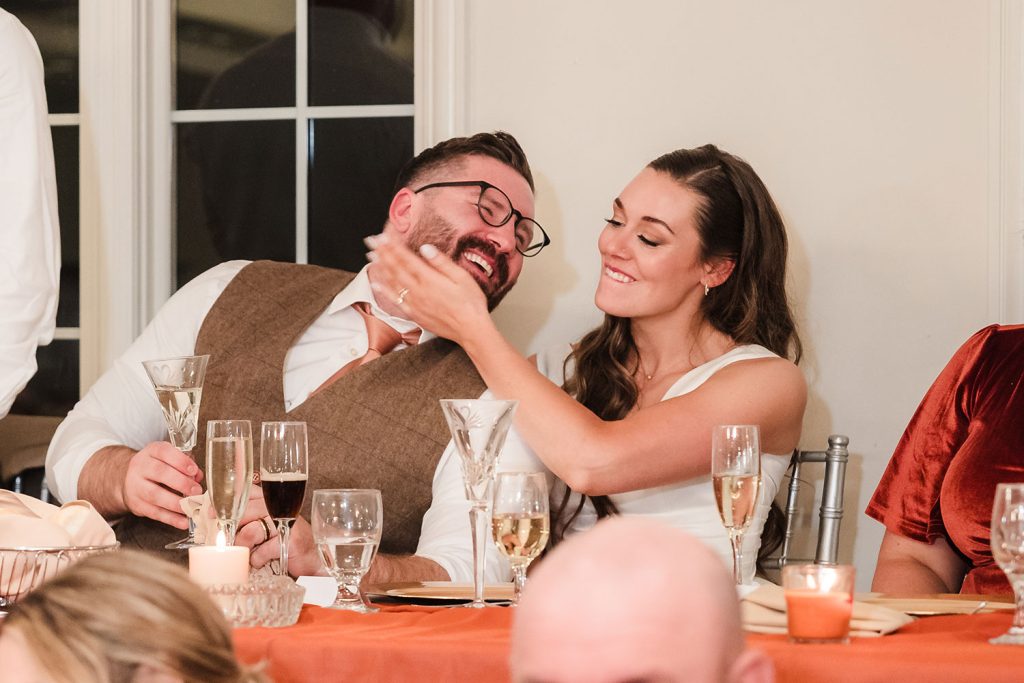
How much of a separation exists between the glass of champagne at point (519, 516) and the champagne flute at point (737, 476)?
0.70ft

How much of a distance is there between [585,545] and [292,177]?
252 centimetres

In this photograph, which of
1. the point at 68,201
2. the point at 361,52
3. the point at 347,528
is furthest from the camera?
the point at 68,201

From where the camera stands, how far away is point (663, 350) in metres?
2.48

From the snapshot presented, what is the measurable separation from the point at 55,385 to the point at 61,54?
32.9 inches

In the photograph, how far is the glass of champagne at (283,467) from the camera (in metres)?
1.50

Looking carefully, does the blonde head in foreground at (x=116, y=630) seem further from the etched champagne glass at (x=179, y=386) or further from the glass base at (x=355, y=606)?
the etched champagne glass at (x=179, y=386)

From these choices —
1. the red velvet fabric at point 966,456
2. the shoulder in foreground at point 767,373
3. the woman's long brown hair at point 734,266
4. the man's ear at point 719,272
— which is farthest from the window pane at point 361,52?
the red velvet fabric at point 966,456

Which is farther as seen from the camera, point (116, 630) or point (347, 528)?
point (347, 528)

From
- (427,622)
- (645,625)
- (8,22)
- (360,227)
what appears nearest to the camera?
(645,625)

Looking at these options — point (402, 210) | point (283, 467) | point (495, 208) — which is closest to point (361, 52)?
point (402, 210)

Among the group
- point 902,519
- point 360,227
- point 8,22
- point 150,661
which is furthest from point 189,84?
point 150,661

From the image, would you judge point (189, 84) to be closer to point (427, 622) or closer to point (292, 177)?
point (292, 177)

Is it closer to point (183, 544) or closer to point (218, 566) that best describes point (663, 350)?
point (183, 544)

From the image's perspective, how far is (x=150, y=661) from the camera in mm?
774
